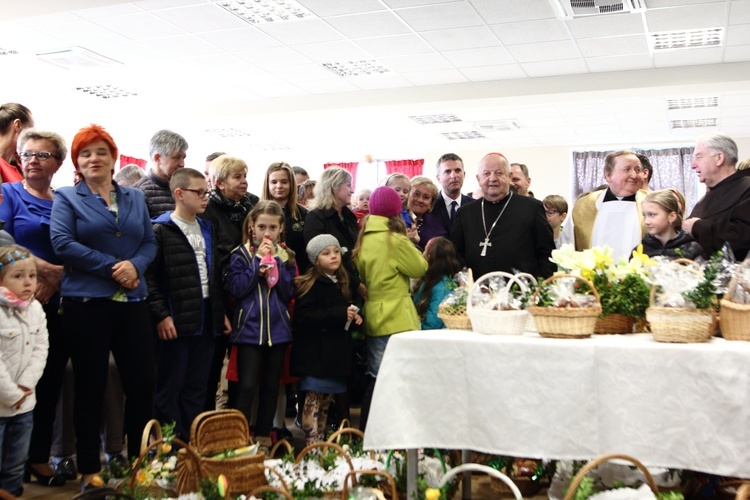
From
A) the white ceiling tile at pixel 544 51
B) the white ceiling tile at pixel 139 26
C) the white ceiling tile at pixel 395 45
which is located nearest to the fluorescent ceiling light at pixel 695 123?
the white ceiling tile at pixel 544 51

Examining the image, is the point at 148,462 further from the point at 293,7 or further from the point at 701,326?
the point at 293,7

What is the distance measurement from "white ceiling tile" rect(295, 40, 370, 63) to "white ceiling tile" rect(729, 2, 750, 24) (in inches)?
125

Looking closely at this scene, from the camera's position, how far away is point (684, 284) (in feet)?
7.36

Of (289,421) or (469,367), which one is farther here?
(289,421)

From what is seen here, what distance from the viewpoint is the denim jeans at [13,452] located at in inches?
104

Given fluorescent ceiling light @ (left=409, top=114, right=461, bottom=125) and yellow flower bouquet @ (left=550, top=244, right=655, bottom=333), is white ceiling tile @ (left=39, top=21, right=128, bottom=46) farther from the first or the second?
yellow flower bouquet @ (left=550, top=244, right=655, bottom=333)

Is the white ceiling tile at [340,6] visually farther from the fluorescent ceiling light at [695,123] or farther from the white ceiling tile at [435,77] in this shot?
the fluorescent ceiling light at [695,123]

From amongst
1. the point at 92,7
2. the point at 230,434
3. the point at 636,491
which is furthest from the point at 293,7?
the point at 636,491

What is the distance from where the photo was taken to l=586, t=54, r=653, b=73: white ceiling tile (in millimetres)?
7191

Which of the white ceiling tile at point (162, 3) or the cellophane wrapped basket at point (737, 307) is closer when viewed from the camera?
the cellophane wrapped basket at point (737, 307)

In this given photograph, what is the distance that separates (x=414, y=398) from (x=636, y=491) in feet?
2.29

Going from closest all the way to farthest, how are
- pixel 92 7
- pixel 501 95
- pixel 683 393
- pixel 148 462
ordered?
1. pixel 683 393
2. pixel 148 462
3. pixel 92 7
4. pixel 501 95

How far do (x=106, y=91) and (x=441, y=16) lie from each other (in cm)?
444

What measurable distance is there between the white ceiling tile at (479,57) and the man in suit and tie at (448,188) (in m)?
2.76
